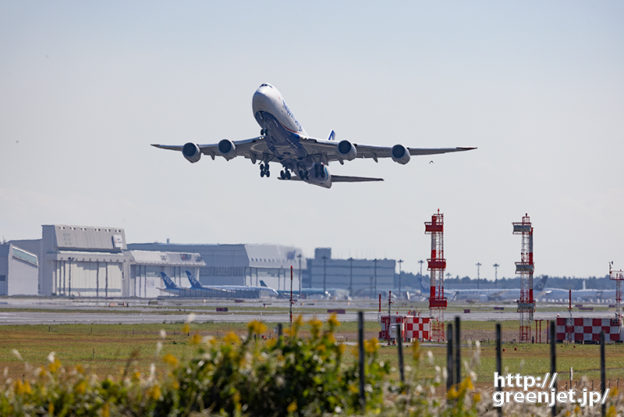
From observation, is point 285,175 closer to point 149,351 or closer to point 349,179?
point 349,179

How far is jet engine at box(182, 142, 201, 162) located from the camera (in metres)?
67.6

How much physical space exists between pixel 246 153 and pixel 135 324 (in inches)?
698

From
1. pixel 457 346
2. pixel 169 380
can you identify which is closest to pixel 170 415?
pixel 169 380

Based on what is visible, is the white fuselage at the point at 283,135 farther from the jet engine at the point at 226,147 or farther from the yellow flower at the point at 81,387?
the yellow flower at the point at 81,387

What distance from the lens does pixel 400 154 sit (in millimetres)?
65938

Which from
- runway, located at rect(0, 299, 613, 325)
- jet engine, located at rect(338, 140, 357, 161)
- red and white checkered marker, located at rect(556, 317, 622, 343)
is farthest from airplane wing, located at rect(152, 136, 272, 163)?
red and white checkered marker, located at rect(556, 317, 622, 343)

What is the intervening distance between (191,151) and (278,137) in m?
6.41

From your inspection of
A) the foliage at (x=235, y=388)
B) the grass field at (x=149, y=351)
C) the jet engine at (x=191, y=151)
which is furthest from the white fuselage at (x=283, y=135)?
the foliage at (x=235, y=388)

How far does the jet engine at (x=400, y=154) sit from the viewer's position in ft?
215

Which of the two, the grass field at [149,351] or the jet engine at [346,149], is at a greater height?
the jet engine at [346,149]

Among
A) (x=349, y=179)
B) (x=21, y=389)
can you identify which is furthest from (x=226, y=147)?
(x=21, y=389)

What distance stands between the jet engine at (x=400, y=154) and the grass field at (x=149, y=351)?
11.5m

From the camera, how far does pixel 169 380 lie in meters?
14.1

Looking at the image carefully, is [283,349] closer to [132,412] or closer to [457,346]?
[132,412]
